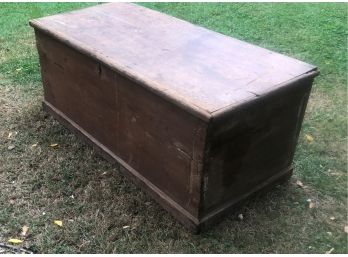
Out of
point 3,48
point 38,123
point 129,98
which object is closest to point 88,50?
point 129,98

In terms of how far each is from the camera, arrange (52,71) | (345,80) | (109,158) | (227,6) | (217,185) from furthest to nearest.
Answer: (227,6), (345,80), (52,71), (109,158), (217,185)

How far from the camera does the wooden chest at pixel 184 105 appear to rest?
8.44ft

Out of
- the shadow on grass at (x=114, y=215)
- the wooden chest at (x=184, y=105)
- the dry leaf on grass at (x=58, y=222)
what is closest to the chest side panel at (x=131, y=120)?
the wooden chest at (x=184, y=105)

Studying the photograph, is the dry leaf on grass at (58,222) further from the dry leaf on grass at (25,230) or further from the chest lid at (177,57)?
the chest lid at (177,57)

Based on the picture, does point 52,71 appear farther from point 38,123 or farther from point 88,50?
point 88,50

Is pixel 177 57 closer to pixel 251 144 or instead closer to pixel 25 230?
pixel 251 144

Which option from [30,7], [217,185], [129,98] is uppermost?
[129,98]

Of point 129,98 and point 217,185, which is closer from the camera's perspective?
point 217,185

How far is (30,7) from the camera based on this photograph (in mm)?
6730

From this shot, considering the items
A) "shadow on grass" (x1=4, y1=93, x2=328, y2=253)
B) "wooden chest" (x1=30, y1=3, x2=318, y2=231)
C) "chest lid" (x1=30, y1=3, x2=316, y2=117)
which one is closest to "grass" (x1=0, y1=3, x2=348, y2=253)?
"shadow on grass" (x1=4, y1=93, x2=328, y2=253)

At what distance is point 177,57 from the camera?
299 centimetres

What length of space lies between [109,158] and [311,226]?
1.41 meters

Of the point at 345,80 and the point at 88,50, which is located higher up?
the point at 88,50

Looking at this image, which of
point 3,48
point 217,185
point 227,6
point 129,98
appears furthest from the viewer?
point 227,6
